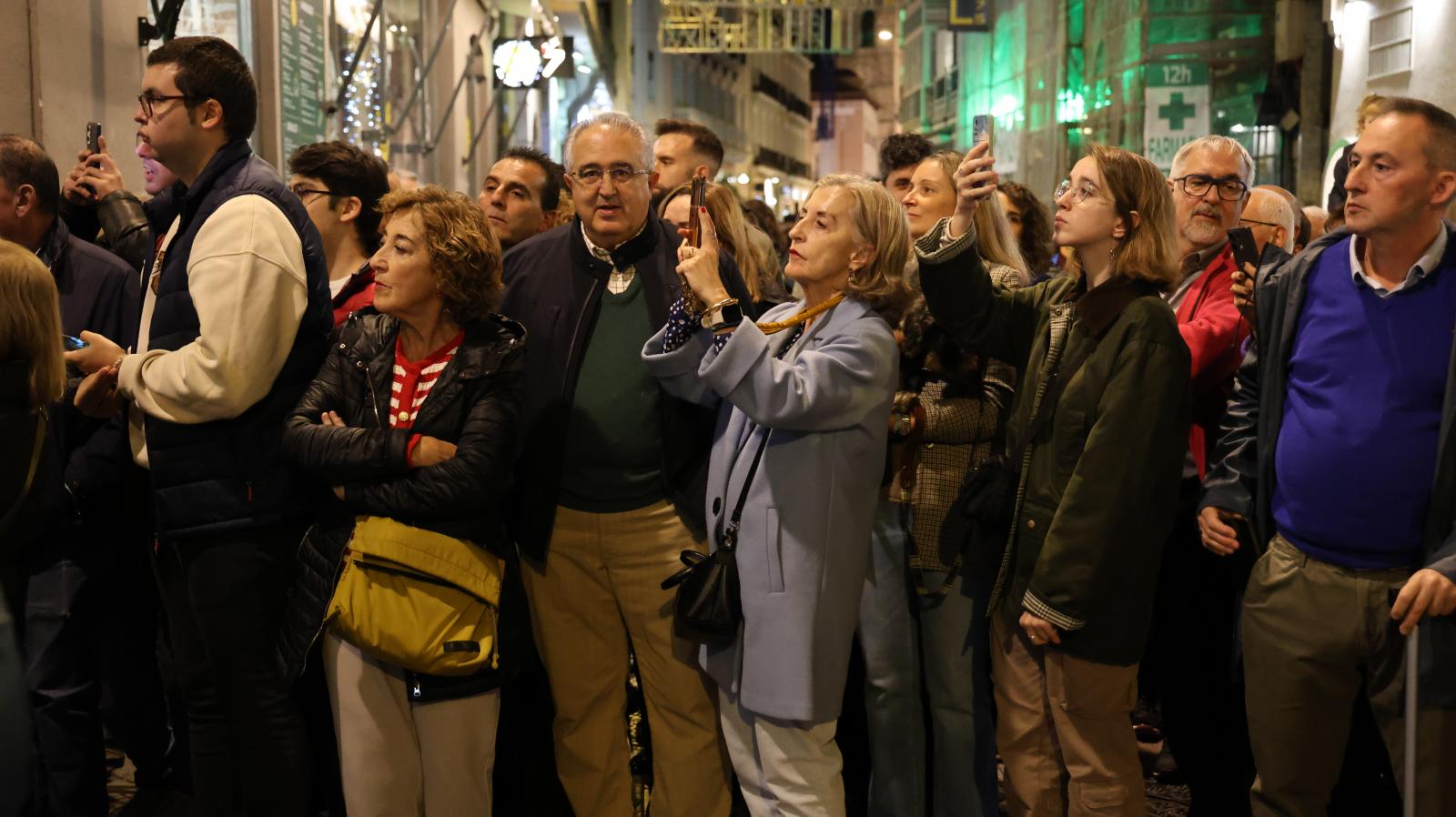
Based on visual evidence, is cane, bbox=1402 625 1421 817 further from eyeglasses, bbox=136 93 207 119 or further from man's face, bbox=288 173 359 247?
man's face, bbox=288 173 359 247

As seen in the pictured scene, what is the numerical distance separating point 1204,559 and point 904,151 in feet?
6.66

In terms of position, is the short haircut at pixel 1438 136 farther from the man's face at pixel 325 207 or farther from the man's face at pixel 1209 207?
the man's face at pixel 325 207

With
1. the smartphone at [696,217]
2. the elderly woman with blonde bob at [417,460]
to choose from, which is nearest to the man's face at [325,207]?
the elderly woman with blonde bob at [417,460]

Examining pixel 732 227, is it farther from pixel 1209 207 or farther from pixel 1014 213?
pixel 1209 207

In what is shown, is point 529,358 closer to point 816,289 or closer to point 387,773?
point 816,289

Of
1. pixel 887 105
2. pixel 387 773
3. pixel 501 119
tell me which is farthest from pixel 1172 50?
pixel 887 105

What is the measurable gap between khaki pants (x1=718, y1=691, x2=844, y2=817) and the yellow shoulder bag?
0.76 meters

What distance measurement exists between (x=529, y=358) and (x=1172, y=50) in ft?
43.2

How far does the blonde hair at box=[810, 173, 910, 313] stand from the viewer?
338 centimetres

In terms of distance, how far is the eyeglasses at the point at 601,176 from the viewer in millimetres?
Result: 3676

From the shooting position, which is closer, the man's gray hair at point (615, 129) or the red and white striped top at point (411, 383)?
the red and white striped top at point (411, 383)

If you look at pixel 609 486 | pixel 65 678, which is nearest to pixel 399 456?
pixel 609 486

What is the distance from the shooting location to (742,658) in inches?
134

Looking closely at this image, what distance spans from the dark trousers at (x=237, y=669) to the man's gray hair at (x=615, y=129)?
4.32 feet
